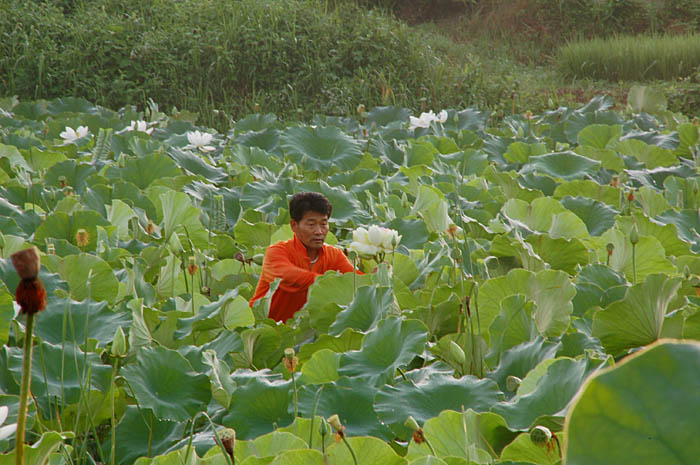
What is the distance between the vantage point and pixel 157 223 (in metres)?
2.95

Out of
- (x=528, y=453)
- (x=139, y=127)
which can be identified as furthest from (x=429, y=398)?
(x=139, y=127)

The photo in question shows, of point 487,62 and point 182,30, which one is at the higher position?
point 182,30

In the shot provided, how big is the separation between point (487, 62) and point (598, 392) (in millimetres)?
9917

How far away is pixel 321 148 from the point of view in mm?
3936

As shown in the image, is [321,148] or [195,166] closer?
[195,166]

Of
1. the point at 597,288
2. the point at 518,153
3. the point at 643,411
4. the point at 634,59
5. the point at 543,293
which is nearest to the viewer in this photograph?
the point at 643,411

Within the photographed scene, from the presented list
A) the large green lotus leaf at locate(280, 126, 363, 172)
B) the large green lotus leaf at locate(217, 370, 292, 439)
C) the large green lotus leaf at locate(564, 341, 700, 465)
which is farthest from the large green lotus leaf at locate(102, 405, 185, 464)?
the large green lotus leaf at locate(280, 126, 363, 172)

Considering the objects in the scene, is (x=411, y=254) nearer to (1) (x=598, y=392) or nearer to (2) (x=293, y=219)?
(2) (x=293, y=219)

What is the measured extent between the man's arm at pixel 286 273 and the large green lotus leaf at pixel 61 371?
2.82 ft

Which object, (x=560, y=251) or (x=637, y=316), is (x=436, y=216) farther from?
→ (x=637, y=316)

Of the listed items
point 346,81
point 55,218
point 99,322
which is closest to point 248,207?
point 55,218

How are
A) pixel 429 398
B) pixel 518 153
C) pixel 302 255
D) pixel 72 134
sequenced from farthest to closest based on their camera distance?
pixel 72 134
pixel 518 153
pixel 302 255
pixel 429 398

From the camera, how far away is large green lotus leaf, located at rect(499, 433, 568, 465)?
1.05 metres

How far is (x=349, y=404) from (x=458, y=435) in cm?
26
